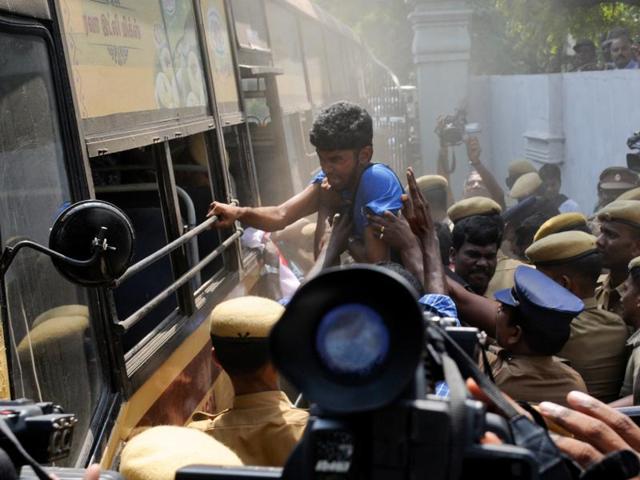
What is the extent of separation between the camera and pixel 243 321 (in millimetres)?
2533

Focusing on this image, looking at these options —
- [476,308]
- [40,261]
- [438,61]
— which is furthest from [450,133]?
[40,261]

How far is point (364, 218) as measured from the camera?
3.58 m

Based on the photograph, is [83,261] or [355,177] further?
[355,177]

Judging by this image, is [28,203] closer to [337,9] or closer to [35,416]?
[35,416]

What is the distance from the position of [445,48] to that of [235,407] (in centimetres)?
993

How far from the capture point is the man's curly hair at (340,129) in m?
3.59

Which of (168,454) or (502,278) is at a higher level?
(168,454)

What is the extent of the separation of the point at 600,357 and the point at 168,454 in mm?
2110

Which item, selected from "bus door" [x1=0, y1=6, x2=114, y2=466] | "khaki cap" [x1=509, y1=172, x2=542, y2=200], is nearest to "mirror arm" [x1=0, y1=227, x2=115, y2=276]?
"bus door" [x1=0, y1=6, x2=114, y2=466]

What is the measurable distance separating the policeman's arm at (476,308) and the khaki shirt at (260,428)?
3.67 ft

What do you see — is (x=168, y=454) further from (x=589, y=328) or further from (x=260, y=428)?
(x=589, y=328)

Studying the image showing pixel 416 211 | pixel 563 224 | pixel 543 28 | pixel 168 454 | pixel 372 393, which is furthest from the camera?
pixel 543 28

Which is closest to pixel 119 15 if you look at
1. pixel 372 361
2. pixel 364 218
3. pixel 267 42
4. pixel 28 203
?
pixel 28 203

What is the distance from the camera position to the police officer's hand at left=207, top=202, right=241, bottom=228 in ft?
12.3
